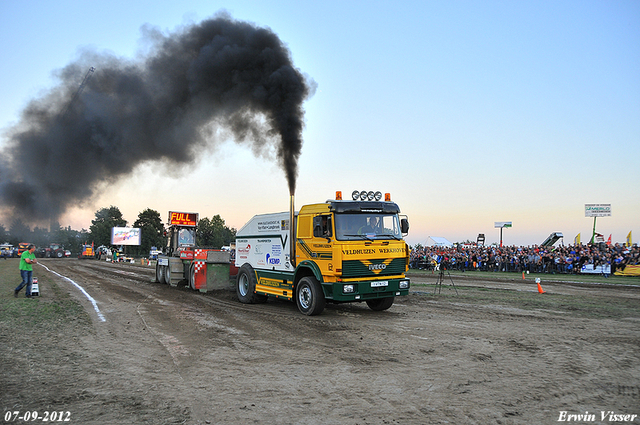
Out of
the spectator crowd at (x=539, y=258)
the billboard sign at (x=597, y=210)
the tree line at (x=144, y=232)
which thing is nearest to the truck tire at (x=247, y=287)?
the spectator crowd at (x=539, y=258)

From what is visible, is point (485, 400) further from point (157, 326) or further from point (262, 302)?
point (262, 302)

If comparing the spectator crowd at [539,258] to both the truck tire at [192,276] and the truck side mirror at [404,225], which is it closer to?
the truck side mirror at [404,225]

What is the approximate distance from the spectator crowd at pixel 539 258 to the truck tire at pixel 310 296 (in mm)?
12661

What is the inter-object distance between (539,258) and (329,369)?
90.8ft

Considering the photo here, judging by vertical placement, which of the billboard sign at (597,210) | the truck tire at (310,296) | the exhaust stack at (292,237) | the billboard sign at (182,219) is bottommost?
the truck tire at (310,296)

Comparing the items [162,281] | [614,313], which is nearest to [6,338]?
[162,281]

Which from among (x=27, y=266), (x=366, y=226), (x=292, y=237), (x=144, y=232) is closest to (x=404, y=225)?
(x=366, y=226)

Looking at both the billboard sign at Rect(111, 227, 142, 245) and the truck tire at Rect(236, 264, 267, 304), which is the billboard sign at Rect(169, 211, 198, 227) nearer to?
the truck tire at Rect(236, 264, 267, 304)

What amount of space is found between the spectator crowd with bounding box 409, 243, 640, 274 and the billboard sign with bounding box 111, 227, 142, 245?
38.4 meters

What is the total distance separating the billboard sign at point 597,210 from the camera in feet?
153

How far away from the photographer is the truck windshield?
34.4ft

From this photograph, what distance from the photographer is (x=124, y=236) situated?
184 ft

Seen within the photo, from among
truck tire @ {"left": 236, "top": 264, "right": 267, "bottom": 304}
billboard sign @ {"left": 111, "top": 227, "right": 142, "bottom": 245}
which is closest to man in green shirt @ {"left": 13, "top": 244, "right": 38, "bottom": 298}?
truck tire @ {"left": 236, "top": 264, "right": 267, "bottom": 304}

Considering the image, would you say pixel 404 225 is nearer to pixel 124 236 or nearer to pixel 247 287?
pixel 247 287
